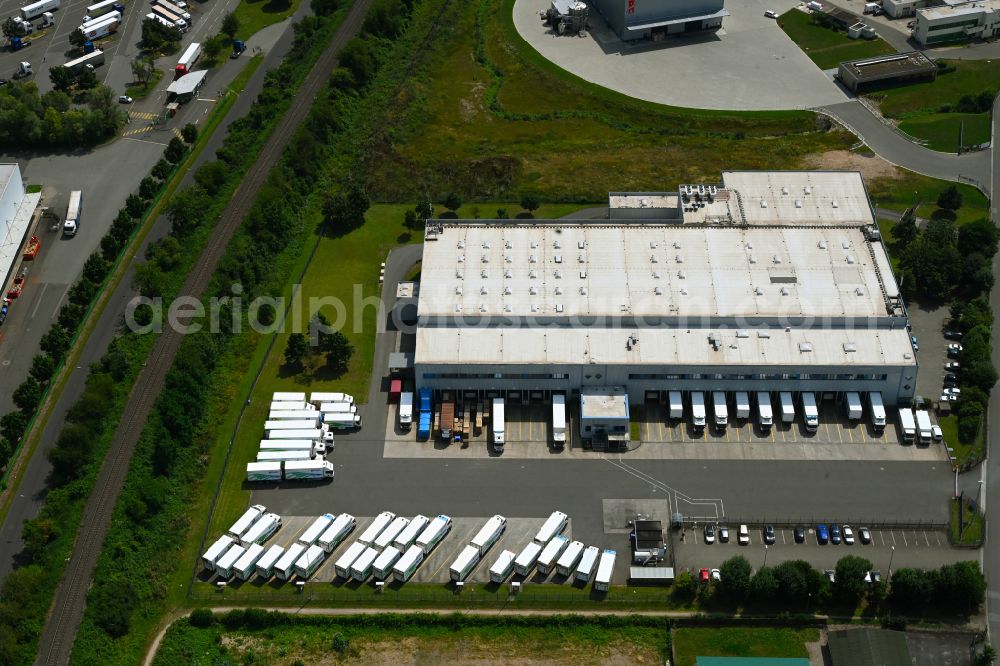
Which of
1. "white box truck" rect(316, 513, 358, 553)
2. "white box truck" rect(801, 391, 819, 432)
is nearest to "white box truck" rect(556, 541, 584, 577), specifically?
"white box truck" rect(316, 513, 358, 553)

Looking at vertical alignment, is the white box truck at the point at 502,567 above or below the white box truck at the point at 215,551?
above

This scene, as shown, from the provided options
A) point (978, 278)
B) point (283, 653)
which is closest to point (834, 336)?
point (978, 278)

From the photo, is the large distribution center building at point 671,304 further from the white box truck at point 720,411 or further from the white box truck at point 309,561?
the white box truck at point 309,561

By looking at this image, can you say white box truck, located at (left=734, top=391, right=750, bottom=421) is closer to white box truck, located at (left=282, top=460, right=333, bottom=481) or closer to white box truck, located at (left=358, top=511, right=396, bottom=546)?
white box truck, located at (left=358, top=511, right=396, bottom=546)

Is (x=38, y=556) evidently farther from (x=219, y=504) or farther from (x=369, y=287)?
(x=369, y=287)

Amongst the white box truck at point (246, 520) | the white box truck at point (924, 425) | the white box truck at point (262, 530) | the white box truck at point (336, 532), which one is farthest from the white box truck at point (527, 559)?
the white box truck at point (924, 425)

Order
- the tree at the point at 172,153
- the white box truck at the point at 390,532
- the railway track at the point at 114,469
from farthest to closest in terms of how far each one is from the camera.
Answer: the tree at the point at 172,153 → the white box truck at the point at 390,532 → the railway track at the point at 114,469
